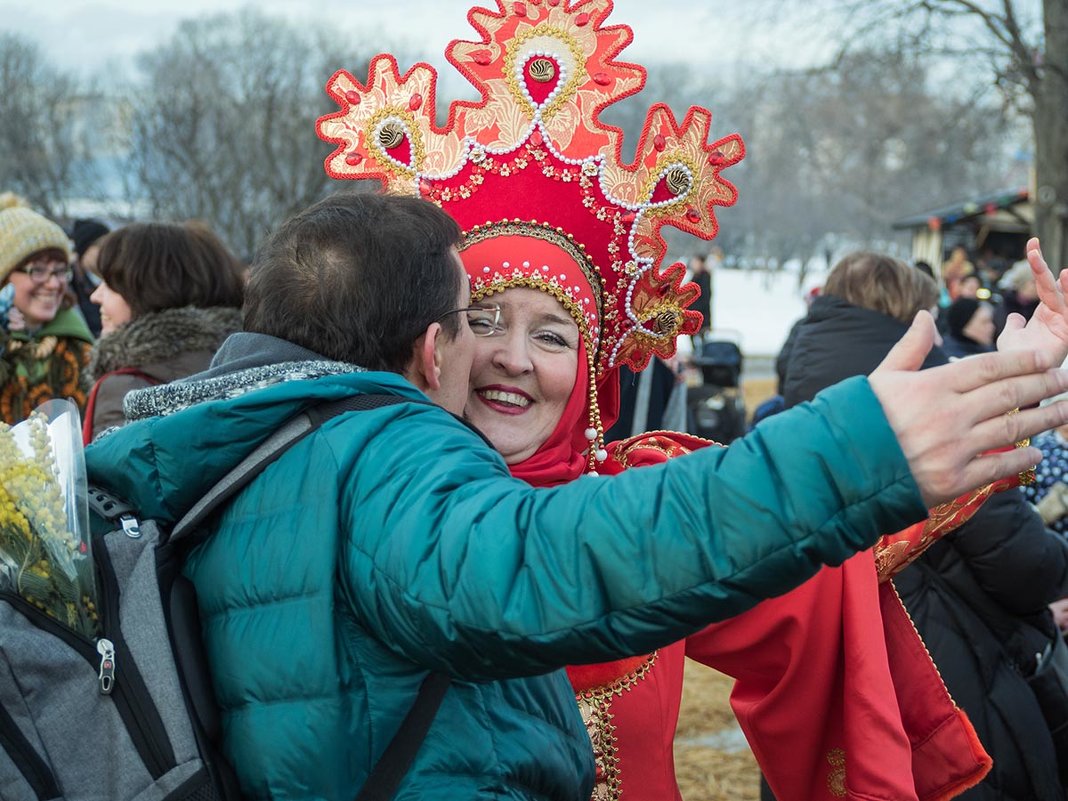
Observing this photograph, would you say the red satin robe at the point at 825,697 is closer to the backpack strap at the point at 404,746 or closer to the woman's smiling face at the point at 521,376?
the woman's smiling face at the point at 521,376

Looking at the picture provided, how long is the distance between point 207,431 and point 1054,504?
3089 mm

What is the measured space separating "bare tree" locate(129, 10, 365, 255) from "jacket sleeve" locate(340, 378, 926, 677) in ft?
54.3

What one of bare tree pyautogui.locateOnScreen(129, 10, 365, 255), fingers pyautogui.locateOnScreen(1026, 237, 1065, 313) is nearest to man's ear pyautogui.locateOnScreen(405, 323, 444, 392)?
fingers pyautogui.locateOnScreen(1026, 237, 1065, 313)

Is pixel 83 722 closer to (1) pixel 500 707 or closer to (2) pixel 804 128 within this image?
(1) pixel 500 707

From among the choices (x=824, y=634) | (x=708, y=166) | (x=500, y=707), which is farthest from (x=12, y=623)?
(x=708, y=166)

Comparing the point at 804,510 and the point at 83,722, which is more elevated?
the point at 804,510

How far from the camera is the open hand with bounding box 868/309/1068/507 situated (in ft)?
3.73

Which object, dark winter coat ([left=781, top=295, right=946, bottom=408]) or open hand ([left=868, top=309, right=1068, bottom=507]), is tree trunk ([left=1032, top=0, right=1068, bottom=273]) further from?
open hand ([left=868, top=309, right=1068, bottom=507])

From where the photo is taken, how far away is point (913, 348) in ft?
4.00

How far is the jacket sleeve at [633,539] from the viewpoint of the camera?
1.13m

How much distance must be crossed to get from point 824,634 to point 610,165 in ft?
3.40

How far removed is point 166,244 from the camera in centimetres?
379

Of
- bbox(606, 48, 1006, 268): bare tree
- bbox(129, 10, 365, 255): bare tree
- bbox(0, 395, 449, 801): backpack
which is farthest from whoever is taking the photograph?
bbox(606, 48, 1006, 268): bare tree

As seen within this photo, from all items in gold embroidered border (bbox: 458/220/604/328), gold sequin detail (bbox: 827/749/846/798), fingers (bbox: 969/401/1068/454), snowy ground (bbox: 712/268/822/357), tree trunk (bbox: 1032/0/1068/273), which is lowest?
snowy ground (bbox: 712/268/822/357)
